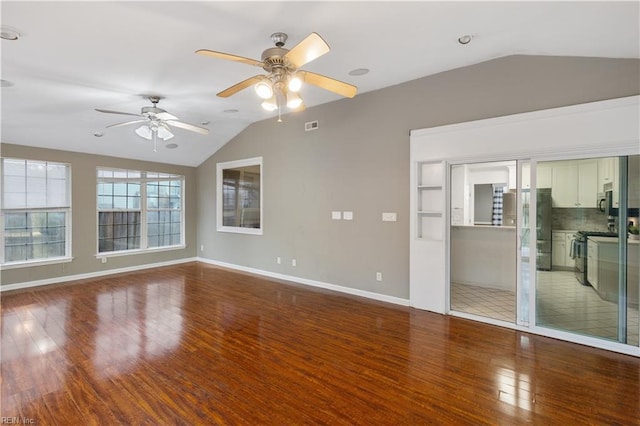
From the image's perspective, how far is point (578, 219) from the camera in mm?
3424

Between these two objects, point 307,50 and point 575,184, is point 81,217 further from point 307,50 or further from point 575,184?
point 575,184

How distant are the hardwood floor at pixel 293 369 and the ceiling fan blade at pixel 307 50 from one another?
8.58 feet

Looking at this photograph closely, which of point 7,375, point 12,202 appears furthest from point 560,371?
point 12,202

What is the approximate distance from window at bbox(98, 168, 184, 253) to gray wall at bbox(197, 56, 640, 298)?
186 cm

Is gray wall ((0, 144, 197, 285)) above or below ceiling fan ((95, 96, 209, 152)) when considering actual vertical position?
below

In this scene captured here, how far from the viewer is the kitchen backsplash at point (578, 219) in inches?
130

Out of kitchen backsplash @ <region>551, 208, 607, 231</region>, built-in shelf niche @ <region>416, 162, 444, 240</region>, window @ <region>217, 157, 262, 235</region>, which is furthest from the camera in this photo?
window @ <region>217, 157, 262, 235</region>

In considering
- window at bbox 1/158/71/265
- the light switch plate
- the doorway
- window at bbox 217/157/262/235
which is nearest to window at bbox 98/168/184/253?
window at bbox 1/158/71/265

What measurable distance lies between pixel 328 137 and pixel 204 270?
406 cm

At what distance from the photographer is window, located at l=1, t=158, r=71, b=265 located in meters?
5.41

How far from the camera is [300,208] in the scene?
227 inches

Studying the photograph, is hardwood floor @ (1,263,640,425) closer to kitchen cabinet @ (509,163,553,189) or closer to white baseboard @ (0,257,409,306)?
white baseboard @ (0,257,409,306)

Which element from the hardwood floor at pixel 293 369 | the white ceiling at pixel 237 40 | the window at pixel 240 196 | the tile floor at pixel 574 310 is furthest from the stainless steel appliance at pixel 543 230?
the window at pixel 240 196

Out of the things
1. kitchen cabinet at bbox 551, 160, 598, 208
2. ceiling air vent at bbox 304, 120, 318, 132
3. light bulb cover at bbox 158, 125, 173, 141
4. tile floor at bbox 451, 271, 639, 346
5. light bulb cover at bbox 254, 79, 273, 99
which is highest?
ceiling air vent at bbox 304, 120, 318, 132
